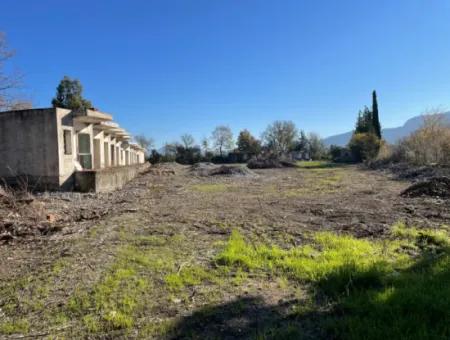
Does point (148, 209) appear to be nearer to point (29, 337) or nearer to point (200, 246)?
point (200, 246)

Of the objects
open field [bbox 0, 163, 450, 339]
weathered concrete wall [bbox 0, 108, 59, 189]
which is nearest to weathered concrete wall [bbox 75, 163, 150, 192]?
weathered concrete wall [bbox 0, 108, 59, 189]

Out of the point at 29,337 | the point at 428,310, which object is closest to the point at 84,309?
the point at 29,337

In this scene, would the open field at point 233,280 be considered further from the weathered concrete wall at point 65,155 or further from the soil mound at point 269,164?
the soil mound at point 269,164

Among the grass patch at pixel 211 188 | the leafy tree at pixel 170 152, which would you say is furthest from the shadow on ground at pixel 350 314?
the leafy tree at pixel 170 152

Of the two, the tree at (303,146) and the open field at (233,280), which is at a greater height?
the tree at (303,146)

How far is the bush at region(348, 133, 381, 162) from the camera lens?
121 ft

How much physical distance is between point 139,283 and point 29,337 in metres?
1.32

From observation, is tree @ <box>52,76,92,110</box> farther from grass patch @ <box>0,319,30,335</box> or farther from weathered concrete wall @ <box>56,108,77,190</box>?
grass patch @ <box>0,319,30,335</box>

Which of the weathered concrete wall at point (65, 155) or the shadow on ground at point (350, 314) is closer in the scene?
the shadow on ground at point (350, 314)

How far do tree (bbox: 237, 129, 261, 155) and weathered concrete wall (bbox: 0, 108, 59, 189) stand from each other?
48.4 m

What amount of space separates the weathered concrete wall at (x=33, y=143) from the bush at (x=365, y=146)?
3271 centimetres

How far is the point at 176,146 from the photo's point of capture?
61.8m

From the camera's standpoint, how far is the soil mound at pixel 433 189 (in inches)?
428

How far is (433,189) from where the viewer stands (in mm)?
11148
